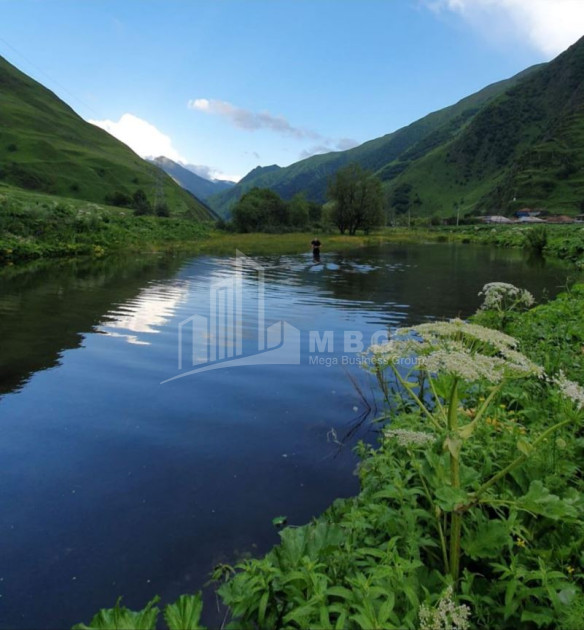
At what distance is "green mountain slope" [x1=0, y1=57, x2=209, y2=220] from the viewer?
11493cm

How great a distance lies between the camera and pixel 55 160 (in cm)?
12912

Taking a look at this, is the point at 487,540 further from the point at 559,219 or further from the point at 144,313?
the point at 559,219

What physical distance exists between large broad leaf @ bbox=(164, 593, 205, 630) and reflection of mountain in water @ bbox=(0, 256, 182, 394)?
27.1 ft

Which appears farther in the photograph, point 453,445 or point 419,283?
point 419,283

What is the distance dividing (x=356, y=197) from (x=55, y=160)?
95.2 meters

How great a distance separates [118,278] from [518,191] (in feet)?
678

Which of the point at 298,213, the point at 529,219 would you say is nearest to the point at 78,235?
the point at 298,213

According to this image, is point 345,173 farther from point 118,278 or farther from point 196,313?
point 196,313

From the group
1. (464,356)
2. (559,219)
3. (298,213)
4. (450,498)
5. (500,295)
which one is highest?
(559,219)

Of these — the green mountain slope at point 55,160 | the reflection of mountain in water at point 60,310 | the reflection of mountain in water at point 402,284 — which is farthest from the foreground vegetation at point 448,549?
the green mountain slope at point 55,160

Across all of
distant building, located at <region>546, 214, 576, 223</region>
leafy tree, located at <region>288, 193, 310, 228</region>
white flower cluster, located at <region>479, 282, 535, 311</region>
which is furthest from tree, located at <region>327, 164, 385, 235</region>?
white flower cluster, located at <region>479, 282, 535, 311</region>

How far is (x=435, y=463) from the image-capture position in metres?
3.81

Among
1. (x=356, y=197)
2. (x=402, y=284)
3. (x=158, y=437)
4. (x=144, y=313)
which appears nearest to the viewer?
(x=158, y=437)

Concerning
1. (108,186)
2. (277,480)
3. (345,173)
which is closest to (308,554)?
(277,480)
